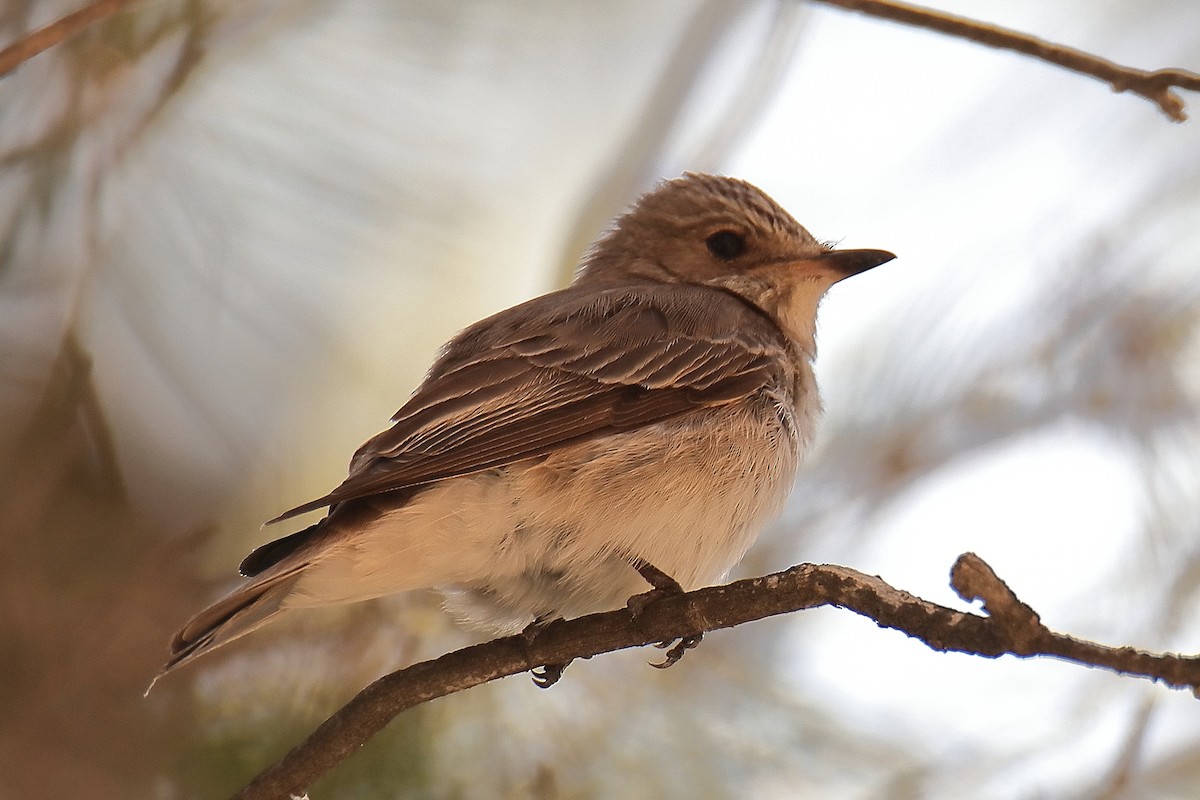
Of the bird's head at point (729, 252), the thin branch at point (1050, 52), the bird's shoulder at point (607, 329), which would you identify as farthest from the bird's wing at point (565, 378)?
the thin branch at point (1050, 52)

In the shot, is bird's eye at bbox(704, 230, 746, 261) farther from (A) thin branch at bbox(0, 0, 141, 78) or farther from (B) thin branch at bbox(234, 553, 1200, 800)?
(A) thin branch at bbox(0, 0, 141, 78)

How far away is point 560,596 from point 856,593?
1209 mm

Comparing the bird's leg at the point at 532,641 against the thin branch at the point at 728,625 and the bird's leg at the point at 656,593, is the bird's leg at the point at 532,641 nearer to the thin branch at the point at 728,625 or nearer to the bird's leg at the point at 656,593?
the thin branch at the point at 728,625

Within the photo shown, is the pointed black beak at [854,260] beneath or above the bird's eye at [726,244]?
beneath

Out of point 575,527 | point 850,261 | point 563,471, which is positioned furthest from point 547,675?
point 850,261

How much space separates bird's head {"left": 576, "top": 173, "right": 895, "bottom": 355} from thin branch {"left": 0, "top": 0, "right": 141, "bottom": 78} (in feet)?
6.99

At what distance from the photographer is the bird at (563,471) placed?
3.29m

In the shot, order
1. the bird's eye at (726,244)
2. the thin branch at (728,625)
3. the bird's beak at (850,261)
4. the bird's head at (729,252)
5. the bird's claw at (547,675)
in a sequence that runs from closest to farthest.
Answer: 1. the thin branch at (728,625)
2. the bird's claw at (547,675)
3. the bird's beak at (850,261)
4. the bird's head at (729,252)
5. the bird's eye at (726,244)

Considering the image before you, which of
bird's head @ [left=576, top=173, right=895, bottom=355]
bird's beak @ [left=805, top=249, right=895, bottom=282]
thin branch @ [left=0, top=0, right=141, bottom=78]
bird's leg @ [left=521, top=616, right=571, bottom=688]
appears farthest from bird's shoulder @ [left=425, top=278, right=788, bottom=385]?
thin branch @ [left=0, top=0, right=141, bottom=78]

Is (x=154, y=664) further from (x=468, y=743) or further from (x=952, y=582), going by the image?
(x=952, y=582)

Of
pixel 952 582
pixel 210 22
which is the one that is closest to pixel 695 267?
pixel 210 22

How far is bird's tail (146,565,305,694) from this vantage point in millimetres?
→ 2934

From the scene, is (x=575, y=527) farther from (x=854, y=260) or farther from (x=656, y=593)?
(x=854, y=260)

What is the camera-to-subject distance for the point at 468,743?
3.90 meters
